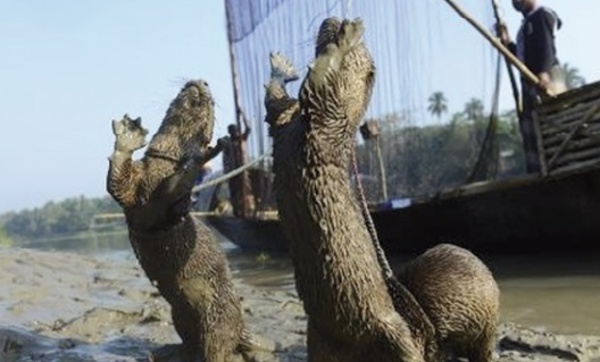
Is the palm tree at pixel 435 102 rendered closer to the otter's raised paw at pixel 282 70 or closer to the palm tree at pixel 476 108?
the palm tree at pixel 476 108

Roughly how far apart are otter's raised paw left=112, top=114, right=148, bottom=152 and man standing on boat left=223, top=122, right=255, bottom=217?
8960 millimetres

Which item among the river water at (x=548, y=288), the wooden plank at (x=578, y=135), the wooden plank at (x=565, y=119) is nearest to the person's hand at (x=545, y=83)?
the wooden plank at (x=565, y=119)

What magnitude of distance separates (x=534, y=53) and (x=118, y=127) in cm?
608

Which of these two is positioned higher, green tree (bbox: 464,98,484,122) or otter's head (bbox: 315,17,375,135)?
green tree (bbox: 464,98,484,122)

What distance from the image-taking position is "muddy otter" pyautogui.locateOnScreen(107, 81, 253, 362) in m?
3.89

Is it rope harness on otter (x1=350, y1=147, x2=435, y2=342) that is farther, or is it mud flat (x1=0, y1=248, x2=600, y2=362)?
mud flat (x1=0, y1=248, x2=600, y2=362)

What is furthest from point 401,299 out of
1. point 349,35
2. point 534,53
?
point 534,53

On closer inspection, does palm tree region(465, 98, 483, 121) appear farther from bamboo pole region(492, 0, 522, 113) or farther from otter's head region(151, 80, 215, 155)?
otter's head region(151, 80, 215, 155)

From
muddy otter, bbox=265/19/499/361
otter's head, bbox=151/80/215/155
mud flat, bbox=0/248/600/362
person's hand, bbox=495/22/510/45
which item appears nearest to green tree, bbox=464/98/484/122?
person's hand, bbox=495/22/510/45

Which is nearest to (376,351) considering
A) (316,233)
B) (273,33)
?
(316,233)

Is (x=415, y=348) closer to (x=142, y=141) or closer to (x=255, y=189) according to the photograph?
(x=142, y=141)

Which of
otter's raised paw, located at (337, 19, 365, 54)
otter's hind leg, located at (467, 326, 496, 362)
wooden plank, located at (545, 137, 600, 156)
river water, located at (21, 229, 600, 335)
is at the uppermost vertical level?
otter's raised paw, located at (337, 19, 365, 54)

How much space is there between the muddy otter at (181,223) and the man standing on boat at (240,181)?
29.3 feet

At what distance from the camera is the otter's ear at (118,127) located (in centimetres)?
402
